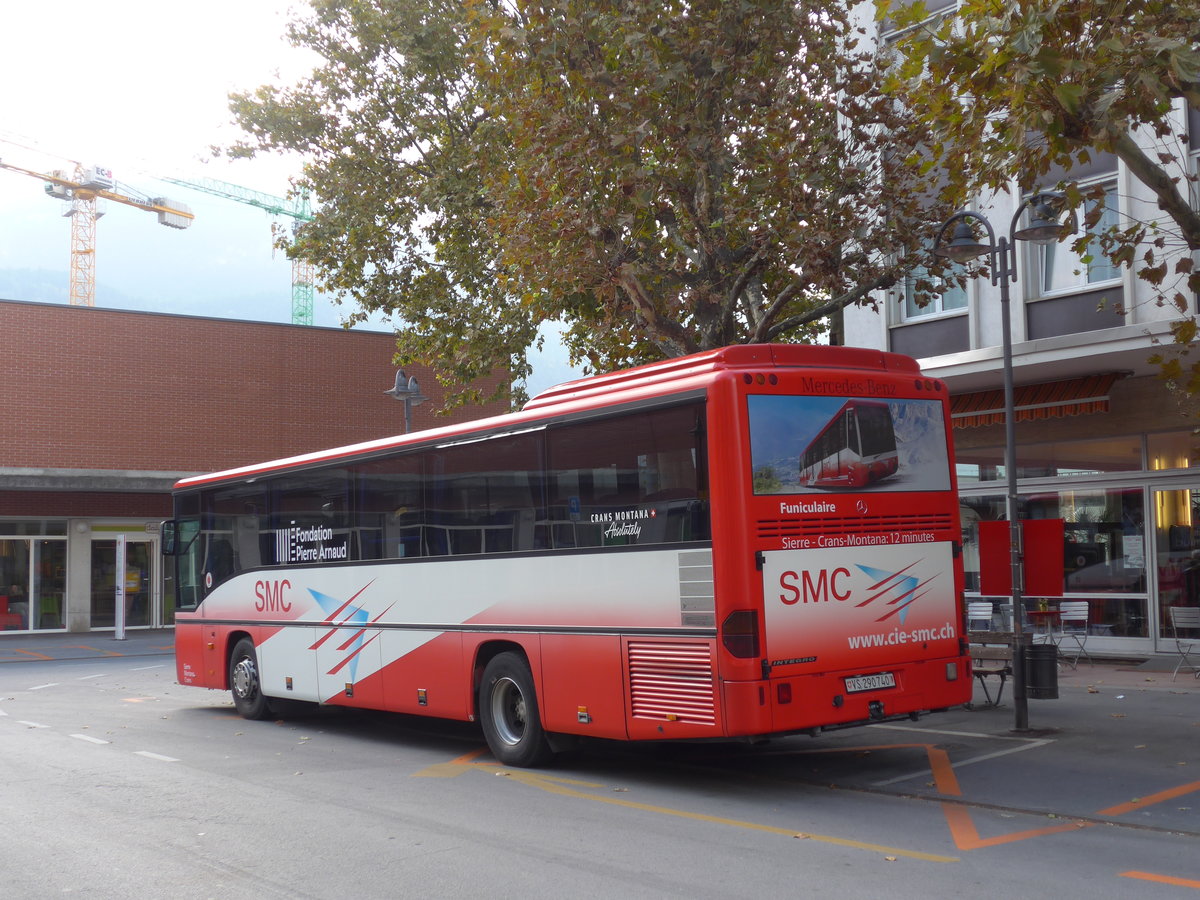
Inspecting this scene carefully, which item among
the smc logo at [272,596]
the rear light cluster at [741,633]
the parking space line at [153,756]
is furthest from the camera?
the smc logo at [272,596]

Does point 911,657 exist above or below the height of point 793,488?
below

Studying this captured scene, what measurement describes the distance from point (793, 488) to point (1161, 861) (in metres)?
3.43

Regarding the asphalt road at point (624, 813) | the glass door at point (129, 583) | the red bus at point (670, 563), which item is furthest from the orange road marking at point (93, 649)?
the red bus at point (670, 563)

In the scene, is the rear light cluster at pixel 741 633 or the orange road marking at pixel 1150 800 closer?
the orange road marking at pixel 1150 800

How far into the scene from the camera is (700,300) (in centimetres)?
1452

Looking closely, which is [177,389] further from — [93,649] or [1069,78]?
[1069,78]

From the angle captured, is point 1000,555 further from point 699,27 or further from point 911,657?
point 699,27

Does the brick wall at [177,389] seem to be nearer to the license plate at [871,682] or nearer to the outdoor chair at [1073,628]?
the outdoor chair at [1073,628]

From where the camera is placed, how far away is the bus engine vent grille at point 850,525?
8.79m

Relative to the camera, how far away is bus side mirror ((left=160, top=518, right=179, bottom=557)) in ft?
54.0

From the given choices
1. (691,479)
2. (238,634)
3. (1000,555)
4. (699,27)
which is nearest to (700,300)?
(699,27)

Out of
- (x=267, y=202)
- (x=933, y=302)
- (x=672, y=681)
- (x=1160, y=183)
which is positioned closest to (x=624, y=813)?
(x=672, y=681)

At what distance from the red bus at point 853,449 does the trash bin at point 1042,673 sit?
12.2 ft

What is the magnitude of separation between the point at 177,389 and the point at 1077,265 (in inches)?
927
